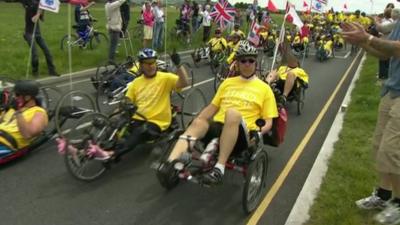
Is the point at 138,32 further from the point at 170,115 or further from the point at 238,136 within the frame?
the point at 238,136

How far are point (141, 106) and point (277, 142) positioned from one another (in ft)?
5.70

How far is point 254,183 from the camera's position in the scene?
16.0 ft

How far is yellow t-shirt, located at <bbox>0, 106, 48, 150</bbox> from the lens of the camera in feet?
18.2

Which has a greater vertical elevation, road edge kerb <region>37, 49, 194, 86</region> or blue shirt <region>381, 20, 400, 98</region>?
blue shirt <region>381, 20, 400, 98</region>

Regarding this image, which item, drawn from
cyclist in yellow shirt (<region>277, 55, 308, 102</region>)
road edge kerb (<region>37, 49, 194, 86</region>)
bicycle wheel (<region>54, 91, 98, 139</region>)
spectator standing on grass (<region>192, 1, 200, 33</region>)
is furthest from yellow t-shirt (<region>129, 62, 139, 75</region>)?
spectator standing on grass (<region>192, 1, 200, 33</region>)

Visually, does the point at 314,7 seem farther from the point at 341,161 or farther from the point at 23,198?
the point at 23,198

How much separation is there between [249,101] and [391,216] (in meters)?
1.84

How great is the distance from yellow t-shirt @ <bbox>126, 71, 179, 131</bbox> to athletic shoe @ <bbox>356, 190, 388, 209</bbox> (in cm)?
251

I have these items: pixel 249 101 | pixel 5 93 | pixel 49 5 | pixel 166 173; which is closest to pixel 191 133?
pixel 166 173

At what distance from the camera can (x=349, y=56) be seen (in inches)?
920

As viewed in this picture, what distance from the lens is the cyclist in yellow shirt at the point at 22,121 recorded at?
5.53 meters

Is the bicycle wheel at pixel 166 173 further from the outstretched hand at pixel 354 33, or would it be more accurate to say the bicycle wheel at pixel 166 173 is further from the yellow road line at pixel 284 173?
the outstretched hand at pixel 354 33

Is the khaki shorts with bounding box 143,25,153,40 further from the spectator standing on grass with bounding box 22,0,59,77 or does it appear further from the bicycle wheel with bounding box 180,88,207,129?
the bicycle wheel with bounding box 180,88,207,129

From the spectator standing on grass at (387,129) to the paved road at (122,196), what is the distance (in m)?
0.94
